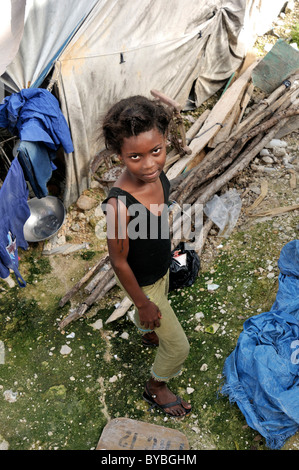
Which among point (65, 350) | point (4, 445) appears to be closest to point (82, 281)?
point (65, 350)

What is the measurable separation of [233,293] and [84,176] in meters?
2.36

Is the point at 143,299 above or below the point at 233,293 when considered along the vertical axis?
above

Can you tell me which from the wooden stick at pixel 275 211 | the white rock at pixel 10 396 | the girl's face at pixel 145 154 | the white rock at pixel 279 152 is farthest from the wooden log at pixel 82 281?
the white rock at pixel 279 152

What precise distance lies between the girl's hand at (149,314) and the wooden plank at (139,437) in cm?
98

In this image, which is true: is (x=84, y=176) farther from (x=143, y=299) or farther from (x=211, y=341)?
(x=143, y=299)

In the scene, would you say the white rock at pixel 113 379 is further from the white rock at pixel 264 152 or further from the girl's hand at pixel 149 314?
the white rock at pixel 264 152

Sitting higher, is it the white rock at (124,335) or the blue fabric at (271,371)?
the blue fabric at (271,371)

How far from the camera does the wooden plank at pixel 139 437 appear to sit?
2973 millimetres

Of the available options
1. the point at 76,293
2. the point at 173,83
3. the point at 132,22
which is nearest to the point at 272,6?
the point at 173,83

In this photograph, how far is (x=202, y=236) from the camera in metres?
4.27

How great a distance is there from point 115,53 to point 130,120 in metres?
3.28

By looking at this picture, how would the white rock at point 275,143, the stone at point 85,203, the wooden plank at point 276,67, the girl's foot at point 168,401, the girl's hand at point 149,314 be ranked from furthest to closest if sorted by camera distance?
the wooden plank at point 276,67 → the white rock at point 275,143 → the stone at point 85,203 → the girl's foot at point 168,401 → the girl's hand at point 149,314

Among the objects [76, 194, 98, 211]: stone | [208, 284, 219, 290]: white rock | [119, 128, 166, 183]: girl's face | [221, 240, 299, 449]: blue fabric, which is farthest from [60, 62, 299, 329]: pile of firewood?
[119, 128, 166, 183]: girl's face

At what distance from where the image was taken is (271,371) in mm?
2949
